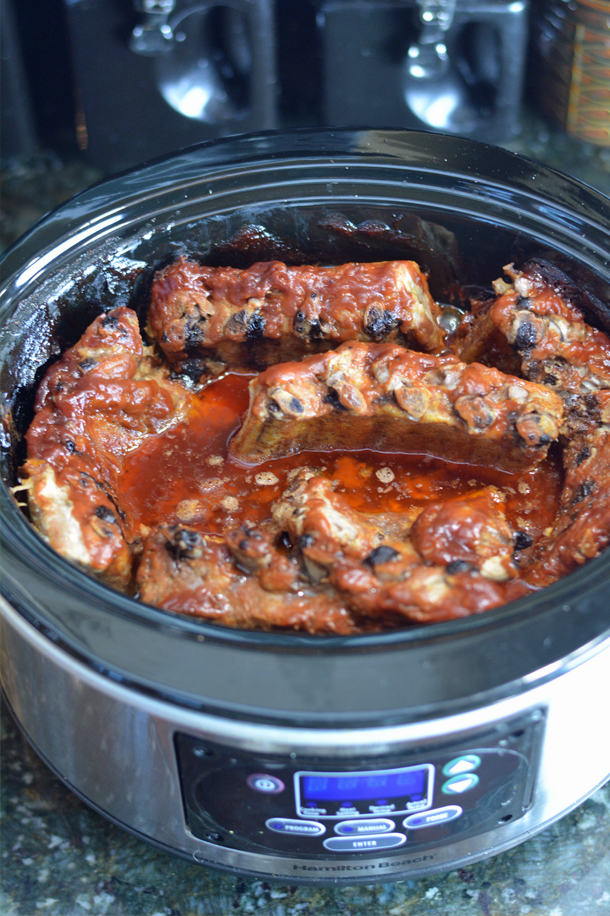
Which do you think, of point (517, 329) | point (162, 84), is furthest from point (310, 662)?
point (162, 84)

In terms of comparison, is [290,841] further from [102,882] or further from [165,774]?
[102,882]

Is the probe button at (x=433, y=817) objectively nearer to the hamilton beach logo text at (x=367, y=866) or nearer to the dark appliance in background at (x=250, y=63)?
the hamilton beach logo text at (x=367, y=866)

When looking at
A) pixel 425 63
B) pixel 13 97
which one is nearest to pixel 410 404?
pixel 425 63

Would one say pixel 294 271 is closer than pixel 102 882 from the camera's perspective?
No

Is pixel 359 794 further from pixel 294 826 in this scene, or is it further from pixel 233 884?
pixel 233 884

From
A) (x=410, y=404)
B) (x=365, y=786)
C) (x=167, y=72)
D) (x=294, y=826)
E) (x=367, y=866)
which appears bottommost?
(x=367, y=866)

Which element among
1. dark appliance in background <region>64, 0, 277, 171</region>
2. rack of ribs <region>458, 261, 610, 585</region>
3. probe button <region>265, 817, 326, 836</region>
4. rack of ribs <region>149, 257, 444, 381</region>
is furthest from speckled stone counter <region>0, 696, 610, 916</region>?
dark appliance in background <region>64, 0, 277, 171</region>
